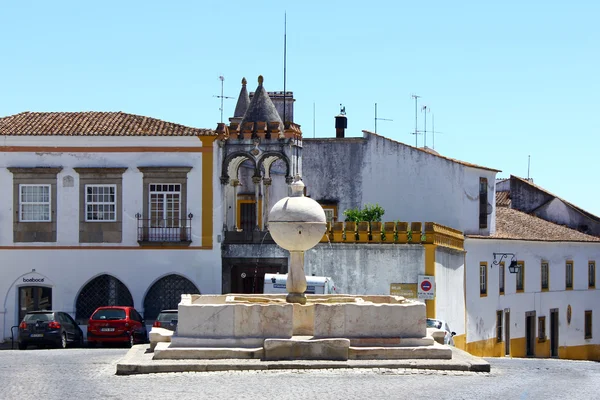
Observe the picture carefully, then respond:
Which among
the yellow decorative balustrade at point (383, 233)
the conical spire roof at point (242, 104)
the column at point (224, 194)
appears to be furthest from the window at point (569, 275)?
the column at point (224, 194)

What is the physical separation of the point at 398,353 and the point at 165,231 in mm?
19651

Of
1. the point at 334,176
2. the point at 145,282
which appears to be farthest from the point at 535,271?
the point at 145,282

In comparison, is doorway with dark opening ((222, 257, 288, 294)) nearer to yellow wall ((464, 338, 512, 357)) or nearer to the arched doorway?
the arched doorway

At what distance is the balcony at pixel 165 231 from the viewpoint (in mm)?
41156

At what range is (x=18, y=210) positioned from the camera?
41156mm

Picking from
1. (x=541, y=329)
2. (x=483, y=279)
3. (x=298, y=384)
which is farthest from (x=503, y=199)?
(x=298, y=384)

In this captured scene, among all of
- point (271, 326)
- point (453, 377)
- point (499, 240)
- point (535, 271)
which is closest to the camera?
point (453, 377)

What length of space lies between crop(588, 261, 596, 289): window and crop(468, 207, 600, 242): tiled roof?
1235 millimetres

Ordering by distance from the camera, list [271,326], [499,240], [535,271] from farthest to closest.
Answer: [535,271] → [499,240] → [271,326]

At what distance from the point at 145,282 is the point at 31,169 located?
5.07m

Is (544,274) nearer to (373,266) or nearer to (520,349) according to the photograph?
(520,349)

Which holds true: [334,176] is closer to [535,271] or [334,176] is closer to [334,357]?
[535,271]

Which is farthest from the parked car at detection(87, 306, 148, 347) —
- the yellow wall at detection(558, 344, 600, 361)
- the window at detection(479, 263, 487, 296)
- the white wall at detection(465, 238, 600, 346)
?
the yellow wall at detection(558, 344, 600, 361)

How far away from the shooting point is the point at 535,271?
54156mm
